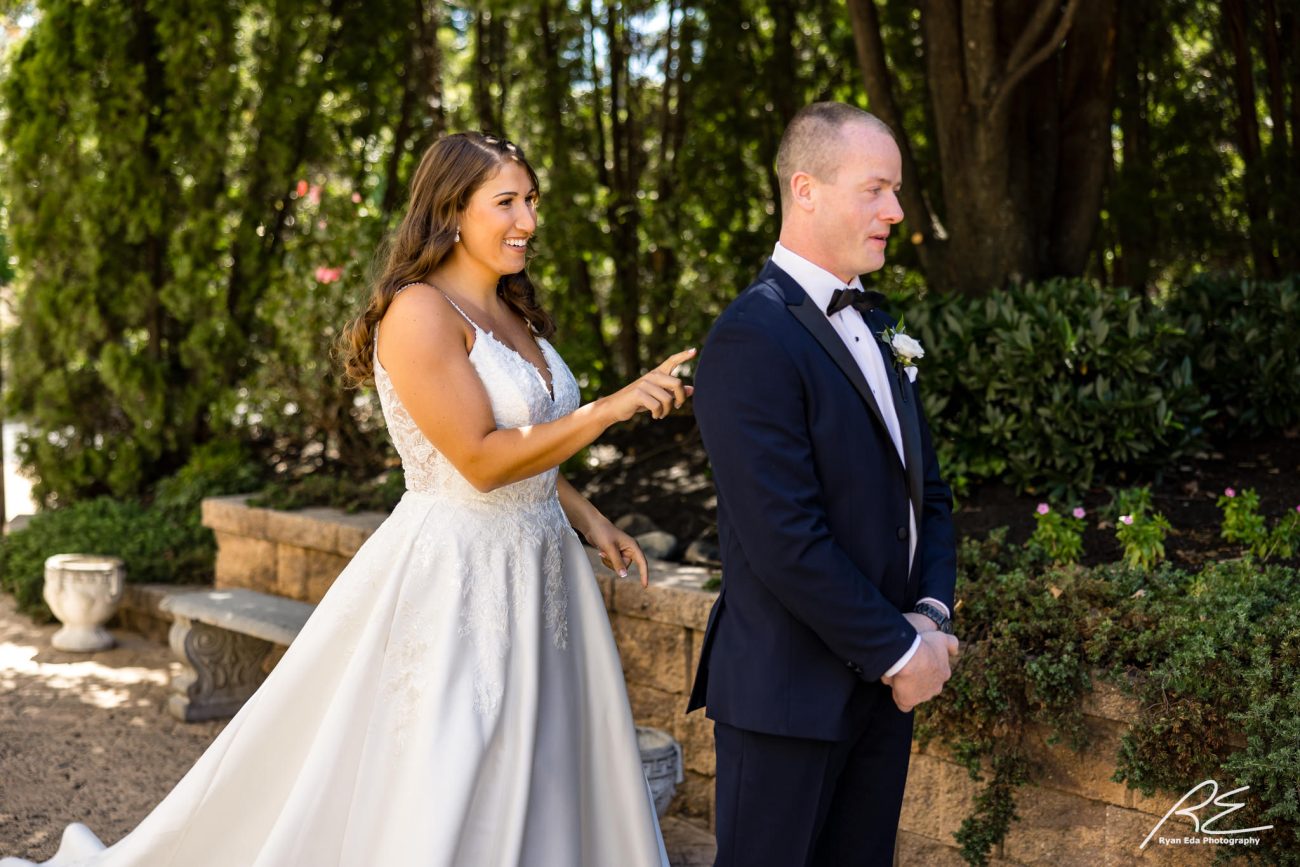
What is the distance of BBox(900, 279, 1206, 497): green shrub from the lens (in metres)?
5.23

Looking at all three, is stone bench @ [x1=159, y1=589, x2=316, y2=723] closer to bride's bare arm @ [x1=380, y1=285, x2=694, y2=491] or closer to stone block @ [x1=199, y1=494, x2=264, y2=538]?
stone block @ [x1=199, y1=494, x2=264, y2=538]

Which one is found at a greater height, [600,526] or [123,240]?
[123,240]

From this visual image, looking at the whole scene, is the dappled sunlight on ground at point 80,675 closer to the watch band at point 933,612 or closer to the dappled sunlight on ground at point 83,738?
the dappled sunlight on ground at point 83,738

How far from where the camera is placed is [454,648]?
3.05 m

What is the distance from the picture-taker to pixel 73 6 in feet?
29.7

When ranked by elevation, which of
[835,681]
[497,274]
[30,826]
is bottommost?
[30,826]

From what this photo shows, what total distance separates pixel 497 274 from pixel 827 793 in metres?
1.52

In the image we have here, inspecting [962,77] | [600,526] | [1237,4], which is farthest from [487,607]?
[1237,4]

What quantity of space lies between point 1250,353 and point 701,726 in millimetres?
3064

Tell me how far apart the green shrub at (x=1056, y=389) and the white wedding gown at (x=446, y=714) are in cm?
251

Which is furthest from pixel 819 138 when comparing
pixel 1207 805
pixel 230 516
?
pixel 230 516

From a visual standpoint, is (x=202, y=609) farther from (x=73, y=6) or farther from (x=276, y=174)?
(x=73, y=6)

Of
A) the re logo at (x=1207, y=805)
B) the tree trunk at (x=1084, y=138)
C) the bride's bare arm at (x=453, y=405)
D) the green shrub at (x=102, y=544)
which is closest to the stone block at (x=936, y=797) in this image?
the re logo at (x=1207, y=805)

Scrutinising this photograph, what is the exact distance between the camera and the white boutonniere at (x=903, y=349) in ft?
9.21
